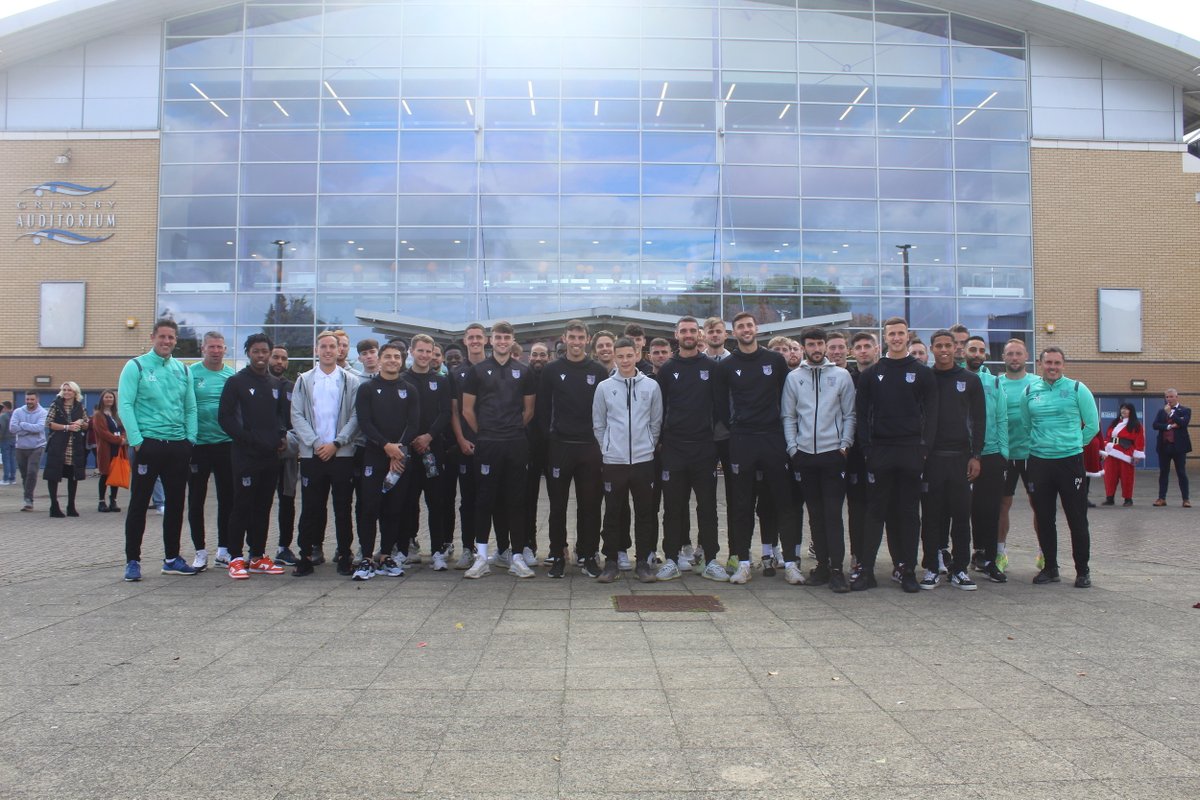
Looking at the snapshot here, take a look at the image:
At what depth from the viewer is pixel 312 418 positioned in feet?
22.9

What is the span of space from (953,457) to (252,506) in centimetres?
585

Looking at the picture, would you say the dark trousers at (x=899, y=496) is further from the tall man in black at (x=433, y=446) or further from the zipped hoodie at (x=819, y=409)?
the tall man in black at (x=433, y=446)

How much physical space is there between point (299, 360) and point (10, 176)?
8.96 meters

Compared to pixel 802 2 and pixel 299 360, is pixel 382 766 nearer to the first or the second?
pixel 299 360

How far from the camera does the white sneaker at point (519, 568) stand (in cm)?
686

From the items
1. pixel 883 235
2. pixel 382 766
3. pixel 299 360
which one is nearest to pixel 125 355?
pixel 299 360

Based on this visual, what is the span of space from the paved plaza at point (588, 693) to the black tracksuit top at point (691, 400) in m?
1.30

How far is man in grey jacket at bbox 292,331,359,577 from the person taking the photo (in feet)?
22.6

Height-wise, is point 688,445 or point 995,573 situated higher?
point 688,445

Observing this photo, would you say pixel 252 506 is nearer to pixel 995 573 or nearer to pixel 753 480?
pixel 753 480

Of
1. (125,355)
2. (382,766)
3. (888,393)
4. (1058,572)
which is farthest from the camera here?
(125,355)

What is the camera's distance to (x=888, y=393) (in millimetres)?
6418

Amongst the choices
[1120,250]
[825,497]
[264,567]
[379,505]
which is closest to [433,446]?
[379,505]

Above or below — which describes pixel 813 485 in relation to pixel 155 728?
above
